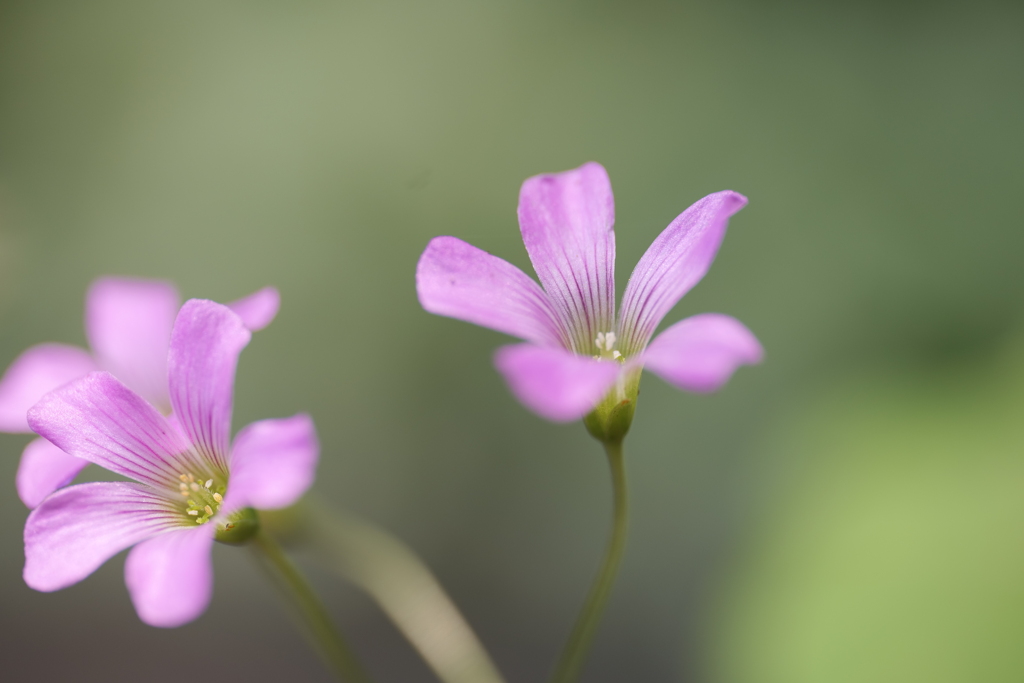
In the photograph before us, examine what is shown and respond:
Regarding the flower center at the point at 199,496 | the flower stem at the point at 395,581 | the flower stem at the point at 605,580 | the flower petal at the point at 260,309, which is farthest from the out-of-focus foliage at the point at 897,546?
the flower petal at the point at 260,309

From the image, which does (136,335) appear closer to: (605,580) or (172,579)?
(172,579)

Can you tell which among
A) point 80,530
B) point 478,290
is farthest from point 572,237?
point 80,530

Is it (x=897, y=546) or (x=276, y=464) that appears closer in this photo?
(x=276, y=464)

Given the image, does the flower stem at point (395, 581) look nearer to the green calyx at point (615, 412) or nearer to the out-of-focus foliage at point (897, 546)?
the green calyx at point (615, 412)

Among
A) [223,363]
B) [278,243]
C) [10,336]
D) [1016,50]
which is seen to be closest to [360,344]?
[278,243]

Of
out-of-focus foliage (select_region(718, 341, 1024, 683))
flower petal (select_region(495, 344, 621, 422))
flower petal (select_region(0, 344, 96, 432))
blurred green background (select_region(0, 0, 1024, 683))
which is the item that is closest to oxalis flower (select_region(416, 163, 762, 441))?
flower petal (select_region(495, 344, 621, 422))

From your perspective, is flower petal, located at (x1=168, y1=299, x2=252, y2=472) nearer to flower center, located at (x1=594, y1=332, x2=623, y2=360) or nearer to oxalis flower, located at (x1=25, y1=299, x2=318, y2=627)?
oxalis flower, located at (x1=25, y1=299, x2=318, y2=627)
